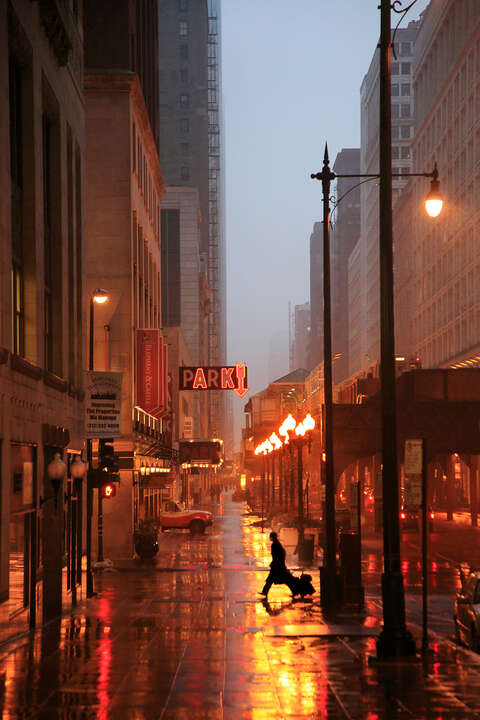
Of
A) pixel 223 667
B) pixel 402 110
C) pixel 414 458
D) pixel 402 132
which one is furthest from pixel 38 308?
pixel 402 110

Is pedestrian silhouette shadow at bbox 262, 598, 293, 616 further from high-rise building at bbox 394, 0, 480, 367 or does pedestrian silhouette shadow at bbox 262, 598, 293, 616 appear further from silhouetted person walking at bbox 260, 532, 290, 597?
high-rise building at bbox 394, 0, 480, 367

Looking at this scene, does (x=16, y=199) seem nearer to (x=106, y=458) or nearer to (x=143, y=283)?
(x=106, y=458)

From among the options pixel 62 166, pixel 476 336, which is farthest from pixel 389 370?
pixel 476 336

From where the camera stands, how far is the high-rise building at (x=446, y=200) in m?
92.6

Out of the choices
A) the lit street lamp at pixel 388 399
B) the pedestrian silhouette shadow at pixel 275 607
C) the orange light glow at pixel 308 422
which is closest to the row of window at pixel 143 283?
the orange light glow at pixel 308 422

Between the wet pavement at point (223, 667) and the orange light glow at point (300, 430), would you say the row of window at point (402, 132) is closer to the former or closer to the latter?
the orange light glow at point (300, 430)

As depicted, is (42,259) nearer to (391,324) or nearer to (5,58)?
(5,58)

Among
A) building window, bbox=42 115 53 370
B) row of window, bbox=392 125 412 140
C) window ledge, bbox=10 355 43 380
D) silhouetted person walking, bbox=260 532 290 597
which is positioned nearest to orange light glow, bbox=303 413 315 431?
silhouetted person walking, bbox=260 532 290 597

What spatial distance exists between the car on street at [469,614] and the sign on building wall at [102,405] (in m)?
15.5

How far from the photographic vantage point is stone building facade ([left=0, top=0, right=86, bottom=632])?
2266 centimetres

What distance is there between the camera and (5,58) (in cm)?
2270

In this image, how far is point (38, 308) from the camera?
88.0ft

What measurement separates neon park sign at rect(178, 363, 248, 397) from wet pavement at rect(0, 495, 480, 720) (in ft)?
145

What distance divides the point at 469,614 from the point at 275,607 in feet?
26.8
